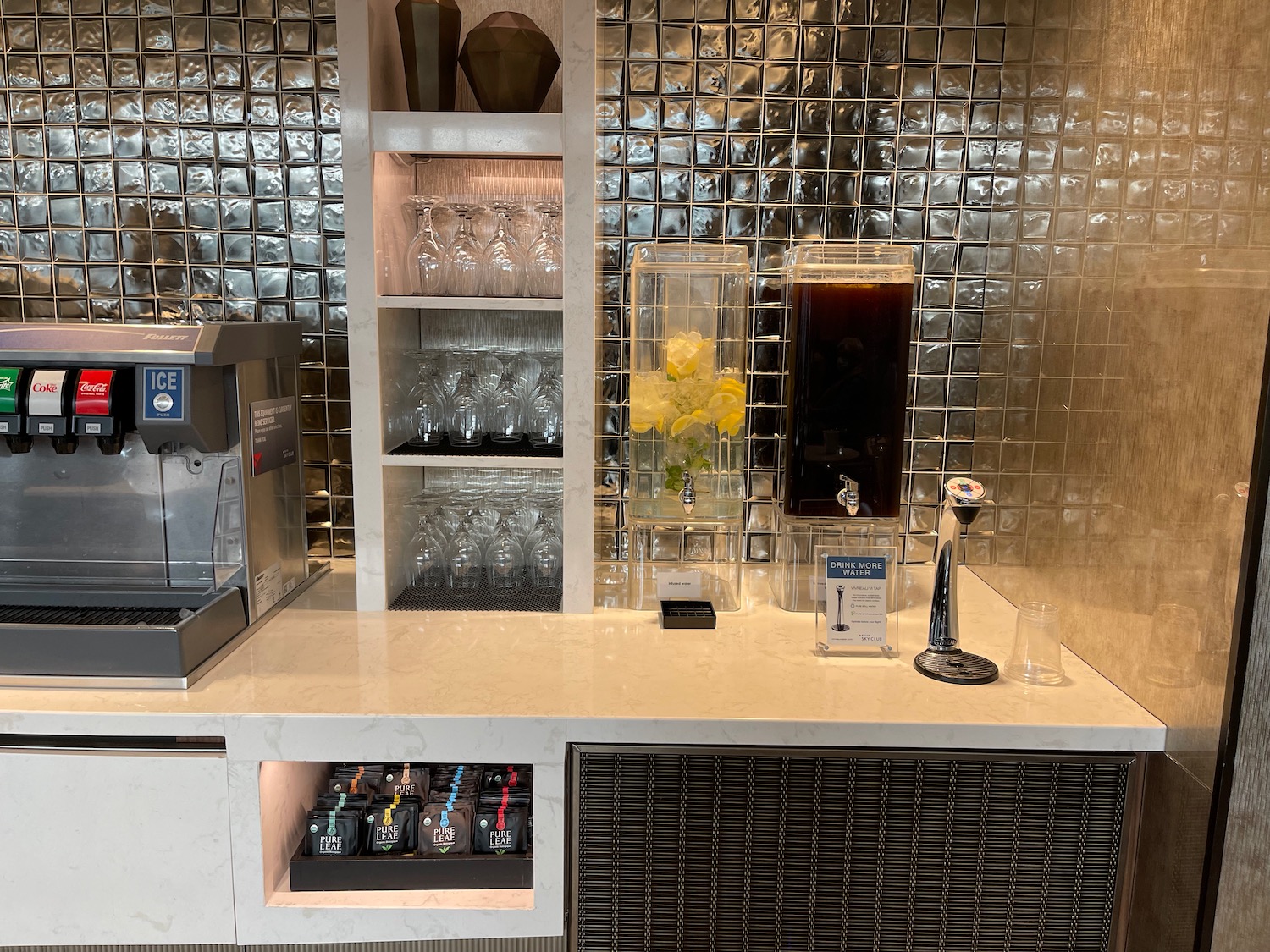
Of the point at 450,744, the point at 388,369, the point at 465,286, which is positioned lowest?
the point at 450,744

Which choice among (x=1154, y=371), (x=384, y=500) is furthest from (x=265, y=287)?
(x=1154, y=371)

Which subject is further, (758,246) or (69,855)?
(758,246)

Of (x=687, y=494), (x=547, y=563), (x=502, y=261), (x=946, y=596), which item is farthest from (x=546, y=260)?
(x=946, y=596)

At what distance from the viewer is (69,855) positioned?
1.38 metres

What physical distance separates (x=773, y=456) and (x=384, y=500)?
2.95 ft

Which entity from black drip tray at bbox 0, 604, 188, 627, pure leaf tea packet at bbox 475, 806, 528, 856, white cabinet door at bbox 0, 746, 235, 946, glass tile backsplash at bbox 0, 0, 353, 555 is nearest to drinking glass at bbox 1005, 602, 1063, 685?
pure leaf tea packet at bbox 475, 806, 528, 856

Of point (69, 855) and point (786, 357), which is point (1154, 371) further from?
point (69, 855)

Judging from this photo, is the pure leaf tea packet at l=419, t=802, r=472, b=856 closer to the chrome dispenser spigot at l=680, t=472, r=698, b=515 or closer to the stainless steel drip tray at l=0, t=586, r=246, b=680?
the stainless steel drip tray at l=0, t=586, r=246, b=680

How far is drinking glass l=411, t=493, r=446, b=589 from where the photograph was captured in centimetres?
201

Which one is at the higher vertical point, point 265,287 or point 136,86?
point 136,86

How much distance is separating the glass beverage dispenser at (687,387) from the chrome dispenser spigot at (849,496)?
209mm

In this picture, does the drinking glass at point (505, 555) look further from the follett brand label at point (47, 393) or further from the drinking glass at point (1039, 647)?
the drinking glass at point (1039, 647)

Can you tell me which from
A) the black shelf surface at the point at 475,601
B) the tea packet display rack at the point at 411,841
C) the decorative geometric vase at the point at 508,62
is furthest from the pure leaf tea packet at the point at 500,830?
the decorative geometric vase at the point at 508,62

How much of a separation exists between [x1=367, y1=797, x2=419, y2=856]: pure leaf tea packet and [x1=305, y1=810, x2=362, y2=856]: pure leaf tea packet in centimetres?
3
